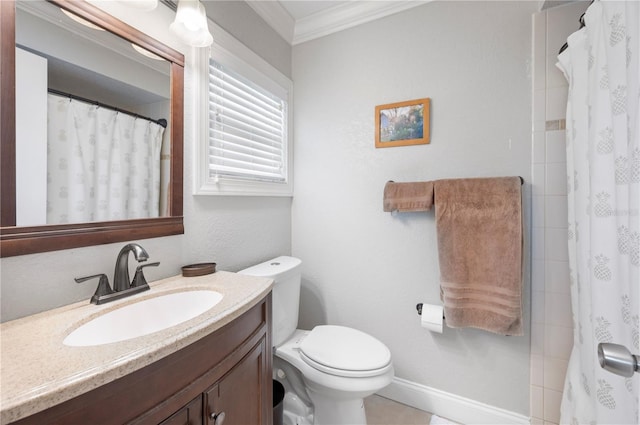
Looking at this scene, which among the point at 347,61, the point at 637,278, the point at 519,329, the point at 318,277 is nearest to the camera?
the point at 637,278

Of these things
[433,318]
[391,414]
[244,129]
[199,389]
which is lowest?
[391,414]

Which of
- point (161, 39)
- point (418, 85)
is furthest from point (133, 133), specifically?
point (418, 85)

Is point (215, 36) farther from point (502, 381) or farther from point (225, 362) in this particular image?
point (502, 381)

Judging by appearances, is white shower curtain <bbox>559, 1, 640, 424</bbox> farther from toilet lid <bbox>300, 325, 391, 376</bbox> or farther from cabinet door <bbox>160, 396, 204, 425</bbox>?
cabinet door <bbox>160, 396, 204, 425</bbox>

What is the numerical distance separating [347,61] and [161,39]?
1.08 m

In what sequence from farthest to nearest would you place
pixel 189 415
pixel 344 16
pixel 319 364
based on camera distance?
pixel 344 16, pixel 319 364, pixel 189 415

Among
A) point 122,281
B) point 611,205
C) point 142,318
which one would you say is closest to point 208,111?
point 122,281

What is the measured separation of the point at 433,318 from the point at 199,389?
3.90 feet

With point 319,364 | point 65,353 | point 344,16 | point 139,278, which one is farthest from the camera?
point 344,16

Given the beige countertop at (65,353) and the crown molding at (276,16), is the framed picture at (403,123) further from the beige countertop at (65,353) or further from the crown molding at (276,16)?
the beige countertop at (65,353)

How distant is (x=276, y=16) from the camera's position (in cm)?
170

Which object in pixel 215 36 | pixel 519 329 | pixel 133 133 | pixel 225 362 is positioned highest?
pixel 215 36

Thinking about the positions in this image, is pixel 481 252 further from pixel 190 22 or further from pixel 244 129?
pixel 190 22

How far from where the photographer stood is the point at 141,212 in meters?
1.07
